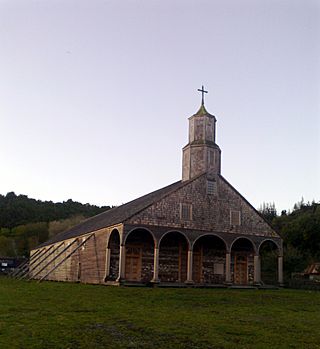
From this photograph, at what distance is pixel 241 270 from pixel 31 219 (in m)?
68.7

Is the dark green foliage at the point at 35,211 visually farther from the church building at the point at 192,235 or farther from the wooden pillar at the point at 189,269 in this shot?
the wooden pillar at the point at 189,269

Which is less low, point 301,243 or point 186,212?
point 186,212

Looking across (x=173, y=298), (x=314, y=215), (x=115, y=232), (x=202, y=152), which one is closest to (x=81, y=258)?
(x=115, y=232)

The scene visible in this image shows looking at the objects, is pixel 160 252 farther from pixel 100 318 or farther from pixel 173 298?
pixel 100 318

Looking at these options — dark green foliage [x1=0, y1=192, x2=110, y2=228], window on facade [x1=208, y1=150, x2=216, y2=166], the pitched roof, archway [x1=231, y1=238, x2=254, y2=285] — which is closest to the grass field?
the pitched roof

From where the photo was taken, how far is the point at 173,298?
1920 centimetres

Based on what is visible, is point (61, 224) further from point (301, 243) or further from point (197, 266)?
point (197, 266)

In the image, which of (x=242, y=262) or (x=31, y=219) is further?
(x=31, y=219)

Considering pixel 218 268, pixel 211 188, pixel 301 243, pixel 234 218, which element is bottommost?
pixel 218 268

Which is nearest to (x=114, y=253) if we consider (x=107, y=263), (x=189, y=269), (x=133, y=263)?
(x=107, y=263)

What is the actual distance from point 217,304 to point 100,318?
6.81 metres

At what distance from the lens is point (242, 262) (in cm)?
3431

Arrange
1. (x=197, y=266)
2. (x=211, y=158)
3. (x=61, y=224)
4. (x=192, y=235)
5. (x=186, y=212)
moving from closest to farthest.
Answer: (x=192, y=235) → (x=186, y=212) → (x=197, y=266) → (x=211, y=158) → (x=61, y=224)

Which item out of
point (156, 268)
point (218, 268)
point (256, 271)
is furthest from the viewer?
point (218, 268)
